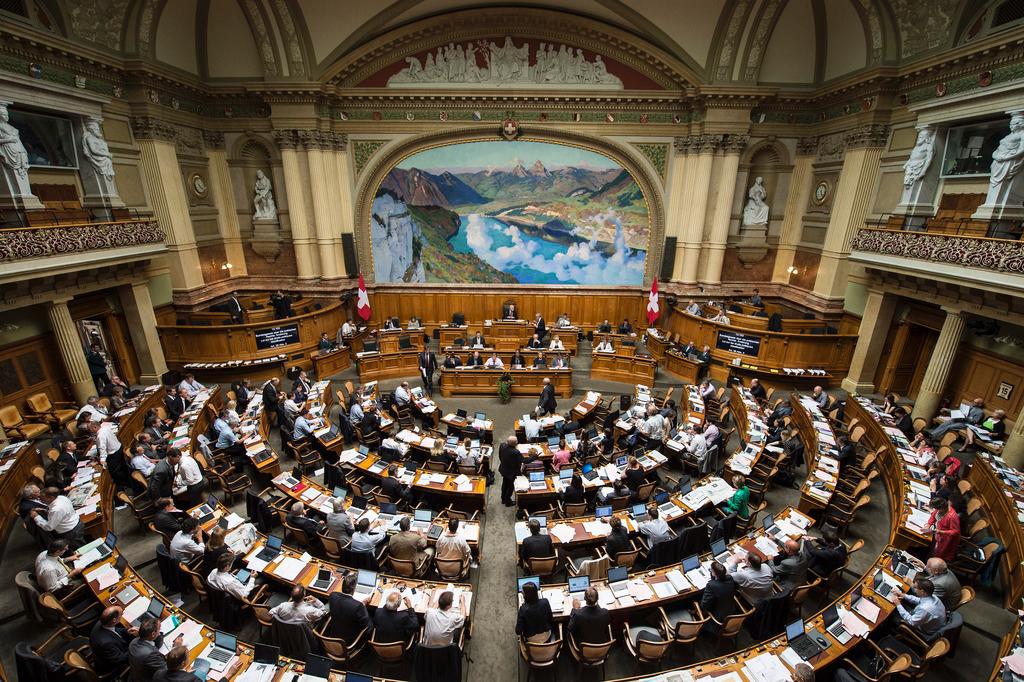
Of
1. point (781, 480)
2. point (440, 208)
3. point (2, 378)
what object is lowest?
point (781, 480)

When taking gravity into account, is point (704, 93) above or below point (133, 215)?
above

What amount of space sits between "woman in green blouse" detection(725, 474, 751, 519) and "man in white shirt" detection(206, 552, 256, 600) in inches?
321

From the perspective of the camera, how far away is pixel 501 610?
7148 mm

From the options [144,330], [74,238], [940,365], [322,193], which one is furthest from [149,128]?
[940,365]

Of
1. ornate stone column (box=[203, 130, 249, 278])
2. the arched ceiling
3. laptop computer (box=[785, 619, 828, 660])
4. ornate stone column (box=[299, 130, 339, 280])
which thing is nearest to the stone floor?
laptop computer (box=[785, 619, 828, 660])

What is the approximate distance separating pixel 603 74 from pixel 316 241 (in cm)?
1371

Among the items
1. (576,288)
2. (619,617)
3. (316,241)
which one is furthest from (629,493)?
(316,241)

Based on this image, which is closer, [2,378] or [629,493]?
[629,493]

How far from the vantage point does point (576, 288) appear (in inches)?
796

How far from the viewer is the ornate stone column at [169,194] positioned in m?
14.7

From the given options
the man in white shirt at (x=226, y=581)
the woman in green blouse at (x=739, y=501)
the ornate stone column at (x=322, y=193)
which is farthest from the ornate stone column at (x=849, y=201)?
the ornate stone column at (x=322, y=193)

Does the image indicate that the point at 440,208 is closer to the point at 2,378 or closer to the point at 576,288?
the point at 576,288

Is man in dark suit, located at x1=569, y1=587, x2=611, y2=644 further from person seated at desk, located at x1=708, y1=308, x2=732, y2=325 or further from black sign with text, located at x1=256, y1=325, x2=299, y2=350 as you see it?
black sign with text, located at x1=256, y1=325, x2=299, y2=350

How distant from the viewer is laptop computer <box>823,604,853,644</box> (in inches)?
225
